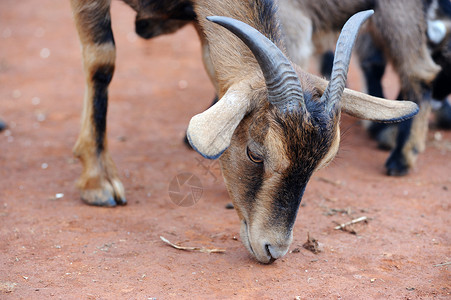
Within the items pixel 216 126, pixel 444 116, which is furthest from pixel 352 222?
pixel 444 116

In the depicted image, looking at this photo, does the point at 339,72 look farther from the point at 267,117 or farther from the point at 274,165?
the point at 274,165

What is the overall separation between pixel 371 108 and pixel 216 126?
1139 millimetres

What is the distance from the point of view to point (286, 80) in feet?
10.4

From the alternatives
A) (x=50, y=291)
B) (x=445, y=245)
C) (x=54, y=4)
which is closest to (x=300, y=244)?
(x=445, y=245)

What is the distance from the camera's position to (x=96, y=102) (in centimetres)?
450

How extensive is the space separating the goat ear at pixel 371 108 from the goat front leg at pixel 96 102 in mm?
1676

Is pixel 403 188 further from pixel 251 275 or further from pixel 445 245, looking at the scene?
pixel 251 275

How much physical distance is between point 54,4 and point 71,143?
237 inches

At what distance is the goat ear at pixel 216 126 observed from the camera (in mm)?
2941

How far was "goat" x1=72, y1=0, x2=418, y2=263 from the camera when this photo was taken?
3174 millimetres

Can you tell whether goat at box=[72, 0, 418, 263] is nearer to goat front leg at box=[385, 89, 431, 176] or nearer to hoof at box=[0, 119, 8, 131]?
goat front leg at box=[385, 89, 431, 176]

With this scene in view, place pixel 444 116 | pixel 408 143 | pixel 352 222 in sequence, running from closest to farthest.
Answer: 1. pixel 352 222
2. pixel 408 143
3. pixel 444 116

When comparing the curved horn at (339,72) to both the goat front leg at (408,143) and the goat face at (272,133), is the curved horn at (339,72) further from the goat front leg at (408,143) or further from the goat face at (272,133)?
the goat front leg at (408,143)

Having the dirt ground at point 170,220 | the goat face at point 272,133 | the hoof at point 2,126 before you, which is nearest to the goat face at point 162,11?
the goat face at point 272,133
